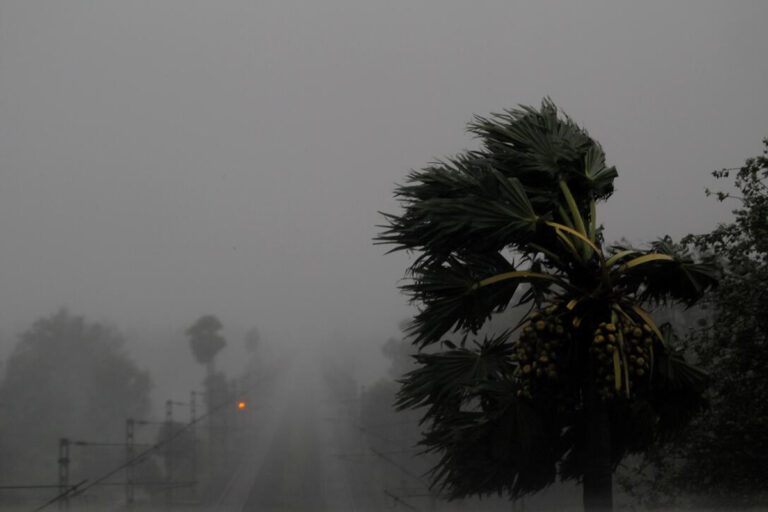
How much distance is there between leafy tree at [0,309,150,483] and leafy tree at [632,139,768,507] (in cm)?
1608

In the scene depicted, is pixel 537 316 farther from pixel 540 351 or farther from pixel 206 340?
pixel 206 340

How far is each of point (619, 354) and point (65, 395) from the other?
23931mm

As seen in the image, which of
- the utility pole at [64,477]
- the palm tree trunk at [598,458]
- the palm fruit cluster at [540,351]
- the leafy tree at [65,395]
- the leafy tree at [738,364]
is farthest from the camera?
the leafy tree at [65,395]

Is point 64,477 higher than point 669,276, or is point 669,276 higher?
point 669,276

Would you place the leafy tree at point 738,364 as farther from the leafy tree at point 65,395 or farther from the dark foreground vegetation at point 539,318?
the leafy tree at point 65,395

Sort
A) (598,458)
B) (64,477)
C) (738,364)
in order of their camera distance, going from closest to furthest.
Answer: (598,458) < (738,364) < (64,477)

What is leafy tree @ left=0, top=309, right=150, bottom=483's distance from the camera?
73.0ft

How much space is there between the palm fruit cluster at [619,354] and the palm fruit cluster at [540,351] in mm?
358

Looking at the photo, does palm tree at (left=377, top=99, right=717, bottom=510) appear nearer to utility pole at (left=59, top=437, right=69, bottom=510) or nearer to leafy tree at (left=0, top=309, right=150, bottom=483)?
utility pole at (left=59, top=437, right=69, bottom=510)

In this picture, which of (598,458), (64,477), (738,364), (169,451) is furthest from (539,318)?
(169,451)

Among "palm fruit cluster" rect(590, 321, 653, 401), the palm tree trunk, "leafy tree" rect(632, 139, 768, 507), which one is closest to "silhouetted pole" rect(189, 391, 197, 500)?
"leafy tree" rect(632, 139, 768, 507)

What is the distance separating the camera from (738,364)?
1330cm

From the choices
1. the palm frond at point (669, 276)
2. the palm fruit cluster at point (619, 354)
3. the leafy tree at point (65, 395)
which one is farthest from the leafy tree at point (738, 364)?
the leafy tree at point (65, 395)

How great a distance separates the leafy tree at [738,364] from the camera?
13.2 m
